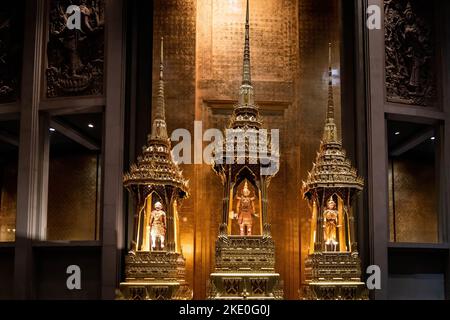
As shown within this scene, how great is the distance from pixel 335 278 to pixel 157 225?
129 inches

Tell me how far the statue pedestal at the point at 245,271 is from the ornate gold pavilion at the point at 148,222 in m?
0.80

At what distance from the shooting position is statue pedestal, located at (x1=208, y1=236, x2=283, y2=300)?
38.7 ft

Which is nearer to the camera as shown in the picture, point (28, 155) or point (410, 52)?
point (28, 155)

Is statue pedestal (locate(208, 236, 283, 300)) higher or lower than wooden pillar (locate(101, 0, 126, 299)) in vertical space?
lower

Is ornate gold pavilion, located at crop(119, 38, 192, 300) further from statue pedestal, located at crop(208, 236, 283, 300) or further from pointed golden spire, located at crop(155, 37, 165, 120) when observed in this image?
statue pedestal, located at crop(208, 236, 283, 300)

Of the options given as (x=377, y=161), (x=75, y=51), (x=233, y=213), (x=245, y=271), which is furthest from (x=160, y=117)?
(x=377, y=161)

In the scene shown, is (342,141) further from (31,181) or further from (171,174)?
(31,181)

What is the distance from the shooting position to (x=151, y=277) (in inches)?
474

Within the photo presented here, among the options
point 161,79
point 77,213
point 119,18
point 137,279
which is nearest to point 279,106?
point 161,79

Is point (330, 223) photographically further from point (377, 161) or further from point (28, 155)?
point (28, 155)

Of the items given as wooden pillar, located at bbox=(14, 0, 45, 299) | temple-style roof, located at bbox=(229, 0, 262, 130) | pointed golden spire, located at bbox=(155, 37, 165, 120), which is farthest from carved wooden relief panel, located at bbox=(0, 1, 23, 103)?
temple-style roof, located at bbox=(229, 0, 262, 130)

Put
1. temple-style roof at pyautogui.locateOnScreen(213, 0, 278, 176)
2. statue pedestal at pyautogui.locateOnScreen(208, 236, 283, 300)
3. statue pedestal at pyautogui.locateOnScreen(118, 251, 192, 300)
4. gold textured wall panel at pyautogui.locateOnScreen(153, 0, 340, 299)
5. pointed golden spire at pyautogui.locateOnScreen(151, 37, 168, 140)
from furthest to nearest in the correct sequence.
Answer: gold textured wall panel at pyautogui.locateOnScreen(153, 0, 340, 299)
pointed golden spire at pyautogui.locateOnScreen(151, 37, 168, 140)
temple-style roof at pyautogui.locateOnScreen(213, 0, 278, 176)
statue pedestal at pyautogui.locateOnScreen(118, 251, 192, 300)
statue pedestal at pyautogui.locateOnScreen(208, 236, 283, 300)

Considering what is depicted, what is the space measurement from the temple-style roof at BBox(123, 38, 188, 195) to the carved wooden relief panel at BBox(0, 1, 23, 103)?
332 cm

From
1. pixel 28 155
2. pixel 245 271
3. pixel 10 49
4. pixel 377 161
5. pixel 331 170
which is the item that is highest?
pixel 10 49
